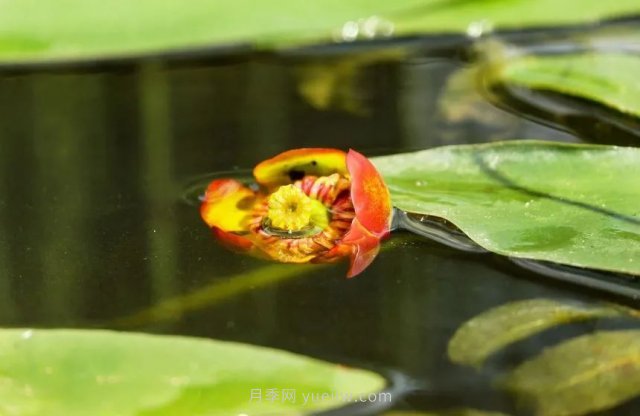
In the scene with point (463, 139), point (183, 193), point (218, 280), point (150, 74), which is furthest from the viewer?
point (150, 74)

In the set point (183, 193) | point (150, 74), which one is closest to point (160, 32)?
point (150, 74)

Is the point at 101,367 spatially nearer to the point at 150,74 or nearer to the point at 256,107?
the point at 256,107

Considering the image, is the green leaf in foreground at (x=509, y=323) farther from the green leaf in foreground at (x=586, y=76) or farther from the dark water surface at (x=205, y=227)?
the green leaf in foreground at (x=586, y=76)

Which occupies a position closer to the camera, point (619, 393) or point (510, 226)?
point (619, 393)

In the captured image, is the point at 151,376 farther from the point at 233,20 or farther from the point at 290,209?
the point at 233,20

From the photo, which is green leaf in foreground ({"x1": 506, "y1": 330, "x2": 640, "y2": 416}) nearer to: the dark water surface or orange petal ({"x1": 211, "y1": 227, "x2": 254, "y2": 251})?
the dark water surface

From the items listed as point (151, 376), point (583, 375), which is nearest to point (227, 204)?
point (151, 376)

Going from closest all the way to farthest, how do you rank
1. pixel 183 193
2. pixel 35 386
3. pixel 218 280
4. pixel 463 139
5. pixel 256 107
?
pixel 35 386, pixel 218 280, pixel 183 193, pixel 463 139, pixel 256 107
